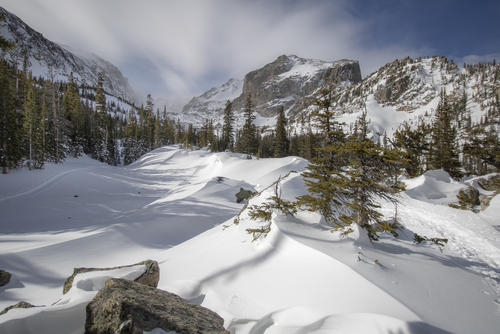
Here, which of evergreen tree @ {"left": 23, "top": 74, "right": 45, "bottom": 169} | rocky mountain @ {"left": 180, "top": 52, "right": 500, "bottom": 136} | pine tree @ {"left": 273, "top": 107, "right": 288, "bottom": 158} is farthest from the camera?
rocky mountain @ {"left": 180, "top": 52, "right": 500, "bottom": 136}

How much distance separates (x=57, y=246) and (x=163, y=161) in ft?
114

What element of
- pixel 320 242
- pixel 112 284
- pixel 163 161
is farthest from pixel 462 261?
pixel 163 161

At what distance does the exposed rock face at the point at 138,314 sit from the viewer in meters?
2.15

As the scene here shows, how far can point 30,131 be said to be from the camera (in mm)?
23672

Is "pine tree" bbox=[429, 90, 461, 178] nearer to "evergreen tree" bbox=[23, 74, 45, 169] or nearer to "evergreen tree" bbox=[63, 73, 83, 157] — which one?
"evergreen tree" bbox=[23, 74, 45, 169]

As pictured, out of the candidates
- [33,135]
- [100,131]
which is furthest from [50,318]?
[100,131]

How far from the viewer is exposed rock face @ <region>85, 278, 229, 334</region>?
2152 millimetres

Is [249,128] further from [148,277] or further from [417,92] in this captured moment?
[417,92]

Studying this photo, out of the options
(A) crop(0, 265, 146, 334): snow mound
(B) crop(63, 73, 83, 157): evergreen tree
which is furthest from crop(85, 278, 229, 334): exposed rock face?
(B) crop(63, 73, 83, 157): evergreen tree

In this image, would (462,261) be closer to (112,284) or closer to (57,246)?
(112,284)

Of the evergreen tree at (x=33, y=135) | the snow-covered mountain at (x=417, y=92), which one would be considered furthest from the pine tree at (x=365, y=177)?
the snow-covered mountain at (x=417, y=92)

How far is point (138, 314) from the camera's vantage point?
2188 mm

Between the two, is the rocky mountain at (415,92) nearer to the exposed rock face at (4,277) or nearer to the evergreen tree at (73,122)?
the evergreen tree at (73,122)

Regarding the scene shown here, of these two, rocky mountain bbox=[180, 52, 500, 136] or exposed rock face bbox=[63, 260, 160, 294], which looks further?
rocky mountain bbox=[180, 52, 500, 136]
